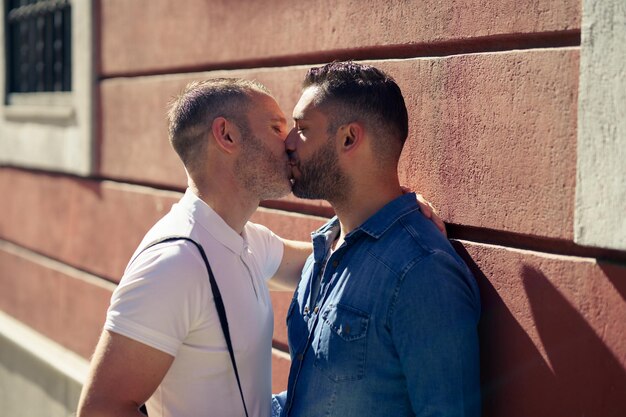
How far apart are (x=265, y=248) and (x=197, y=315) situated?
72cm

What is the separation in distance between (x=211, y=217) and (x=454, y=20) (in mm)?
1047

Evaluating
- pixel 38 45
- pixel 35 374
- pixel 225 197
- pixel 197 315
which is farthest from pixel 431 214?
pixel 38 45

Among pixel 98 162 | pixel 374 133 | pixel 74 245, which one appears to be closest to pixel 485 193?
pixel 374 133

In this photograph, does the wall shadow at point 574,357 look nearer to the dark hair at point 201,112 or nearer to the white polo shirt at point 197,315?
the white polo shirt at point 197,315

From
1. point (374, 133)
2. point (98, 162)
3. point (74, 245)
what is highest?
point (374, 133)

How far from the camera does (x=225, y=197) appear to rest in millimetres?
2916

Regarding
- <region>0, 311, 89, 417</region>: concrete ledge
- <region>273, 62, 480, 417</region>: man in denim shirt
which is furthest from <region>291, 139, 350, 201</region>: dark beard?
<region>0, 311, 89, 417</region>: concrete ledge

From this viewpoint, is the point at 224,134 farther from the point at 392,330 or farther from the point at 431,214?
the point at 392,330

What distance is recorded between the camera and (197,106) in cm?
293

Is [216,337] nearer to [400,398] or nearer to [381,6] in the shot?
[400,398]

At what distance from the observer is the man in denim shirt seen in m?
2.37

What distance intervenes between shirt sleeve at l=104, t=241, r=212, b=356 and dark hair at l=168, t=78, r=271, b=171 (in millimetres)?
449

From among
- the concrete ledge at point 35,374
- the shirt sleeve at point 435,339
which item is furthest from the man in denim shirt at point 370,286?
the concrete ledge at point 35,374

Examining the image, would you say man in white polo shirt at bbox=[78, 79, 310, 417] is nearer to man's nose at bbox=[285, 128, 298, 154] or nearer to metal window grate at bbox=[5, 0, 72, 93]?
man's nose at bbox=[285, 128, 298, 154]
